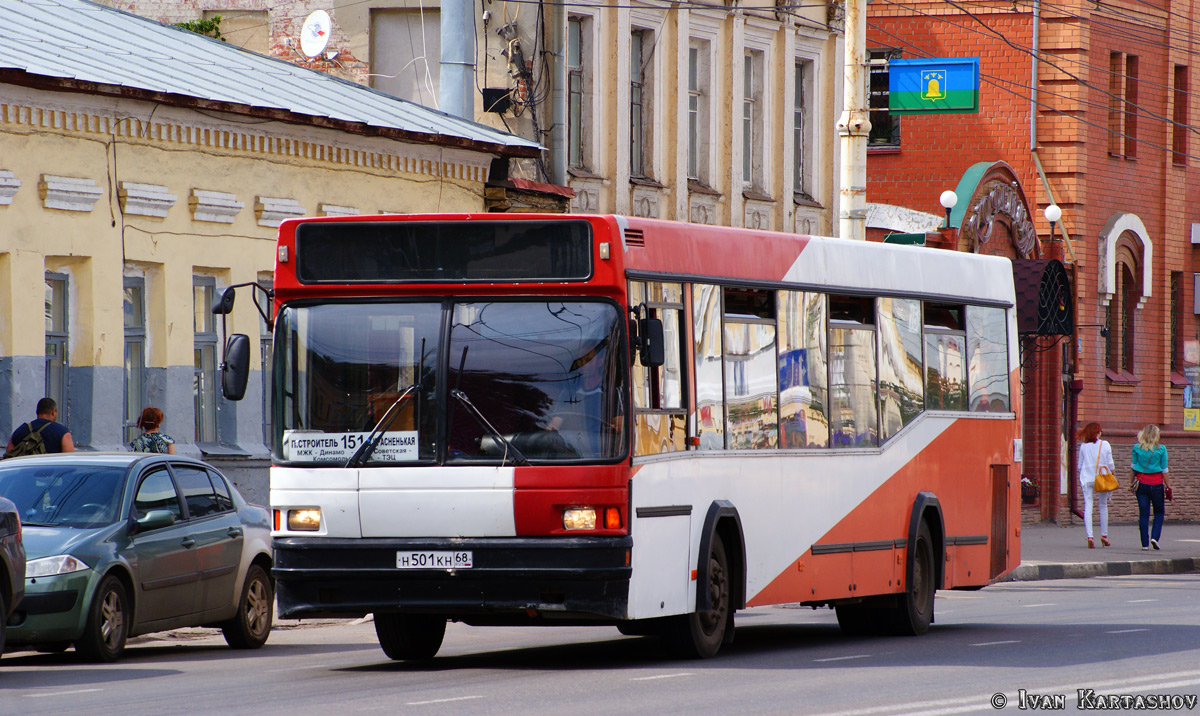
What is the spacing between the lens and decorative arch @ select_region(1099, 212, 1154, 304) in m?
39.4

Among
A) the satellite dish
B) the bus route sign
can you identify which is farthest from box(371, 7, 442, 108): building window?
the bus route sign

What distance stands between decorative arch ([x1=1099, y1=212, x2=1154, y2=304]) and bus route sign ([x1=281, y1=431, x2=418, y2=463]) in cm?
2876

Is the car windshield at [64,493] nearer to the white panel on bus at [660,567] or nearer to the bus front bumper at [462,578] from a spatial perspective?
the bus front bumper at [462,578]

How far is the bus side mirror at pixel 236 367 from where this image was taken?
12742 millimetres

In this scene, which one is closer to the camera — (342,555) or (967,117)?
(342,555)

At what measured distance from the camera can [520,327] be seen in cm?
1253

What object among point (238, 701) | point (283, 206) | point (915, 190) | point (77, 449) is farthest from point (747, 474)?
point (915, 190)

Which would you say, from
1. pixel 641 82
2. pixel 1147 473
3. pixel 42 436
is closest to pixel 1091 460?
pixel 1147 473

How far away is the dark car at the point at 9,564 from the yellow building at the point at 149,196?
6663 millimetres

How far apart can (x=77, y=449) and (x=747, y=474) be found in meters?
8.57

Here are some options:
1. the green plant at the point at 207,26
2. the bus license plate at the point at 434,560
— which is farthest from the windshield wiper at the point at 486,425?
the green plant at the point at 207,26

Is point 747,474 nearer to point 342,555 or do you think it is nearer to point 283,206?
point 342,555

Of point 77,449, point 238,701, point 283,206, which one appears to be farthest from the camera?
point 283,206

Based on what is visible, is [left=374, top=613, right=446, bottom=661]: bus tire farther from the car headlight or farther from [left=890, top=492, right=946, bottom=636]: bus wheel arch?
[left=890, top=492, right=946, bottom=636]: bus wheel arch
